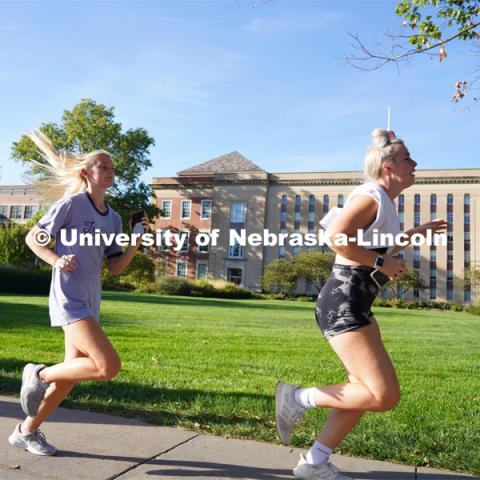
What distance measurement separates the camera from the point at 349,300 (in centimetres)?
279

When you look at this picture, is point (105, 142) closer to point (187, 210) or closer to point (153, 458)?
point (187, 210)

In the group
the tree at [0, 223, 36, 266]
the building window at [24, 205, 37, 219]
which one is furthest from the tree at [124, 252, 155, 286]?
the building window at [24, 205, 37, 219]

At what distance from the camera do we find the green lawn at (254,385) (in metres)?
3.86

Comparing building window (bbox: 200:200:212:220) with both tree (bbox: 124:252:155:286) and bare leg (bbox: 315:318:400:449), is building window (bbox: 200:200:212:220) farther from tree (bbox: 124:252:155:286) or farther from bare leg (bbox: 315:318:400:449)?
bare leg (bbox: 315:318:400:449)

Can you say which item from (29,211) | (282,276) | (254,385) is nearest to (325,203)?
(282,276)

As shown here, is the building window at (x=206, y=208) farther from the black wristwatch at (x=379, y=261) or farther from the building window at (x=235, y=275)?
the black wristwatch at (x=379, y=261)

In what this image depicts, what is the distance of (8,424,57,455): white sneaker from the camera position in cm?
333

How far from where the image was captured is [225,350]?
27.8ft

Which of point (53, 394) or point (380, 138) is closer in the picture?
point (380, 138)

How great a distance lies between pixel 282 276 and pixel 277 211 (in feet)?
37.4

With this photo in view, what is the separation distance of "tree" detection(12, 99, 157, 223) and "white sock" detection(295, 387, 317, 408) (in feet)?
123

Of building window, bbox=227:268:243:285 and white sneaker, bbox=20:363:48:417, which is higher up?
building window, bbox=227:268:243:285

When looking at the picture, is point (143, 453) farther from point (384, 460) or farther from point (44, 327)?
point (44, 327)

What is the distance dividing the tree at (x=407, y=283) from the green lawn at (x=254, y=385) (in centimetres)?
4745
